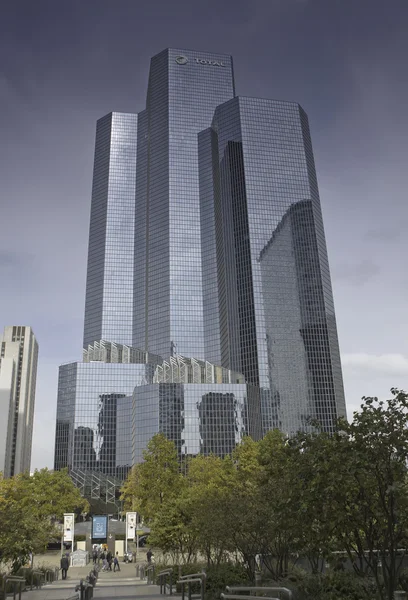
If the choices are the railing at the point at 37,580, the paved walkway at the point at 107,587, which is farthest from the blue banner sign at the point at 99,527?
the railing at the point at 37,580

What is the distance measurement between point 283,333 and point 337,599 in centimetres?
14907

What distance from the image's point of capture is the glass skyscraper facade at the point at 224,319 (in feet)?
447

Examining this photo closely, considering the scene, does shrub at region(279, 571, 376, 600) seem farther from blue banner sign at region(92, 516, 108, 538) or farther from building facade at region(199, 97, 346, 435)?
building facade at region(199, 97, 346, 435)

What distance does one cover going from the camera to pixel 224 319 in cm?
17862

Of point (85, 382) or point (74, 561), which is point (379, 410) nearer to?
point (74, 561)

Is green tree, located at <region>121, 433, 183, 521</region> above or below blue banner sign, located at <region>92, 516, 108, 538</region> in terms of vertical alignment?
above

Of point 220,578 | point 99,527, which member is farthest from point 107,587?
point 99,527

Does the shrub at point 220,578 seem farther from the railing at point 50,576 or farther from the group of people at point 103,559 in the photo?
the group of people at point 103,559

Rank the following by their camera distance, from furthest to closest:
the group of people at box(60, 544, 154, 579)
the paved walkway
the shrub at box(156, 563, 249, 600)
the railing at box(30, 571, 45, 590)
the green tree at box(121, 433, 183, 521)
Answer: the green tree at box(121, 433, 183, 521)
the group of people at box(60, 544, 154, 579)
the railing at box(30, 571, 45, 590)
the paved walkway
the shrub at box(156, 563, 249, 600)

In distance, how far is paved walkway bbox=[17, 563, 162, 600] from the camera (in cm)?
2472

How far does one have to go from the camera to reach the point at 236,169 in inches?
7082

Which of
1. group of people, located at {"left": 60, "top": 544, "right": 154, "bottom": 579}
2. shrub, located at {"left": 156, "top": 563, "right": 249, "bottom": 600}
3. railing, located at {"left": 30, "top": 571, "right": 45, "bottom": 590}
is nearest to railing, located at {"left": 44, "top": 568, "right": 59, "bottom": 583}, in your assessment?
group of people, located at {"left": 60, "top": 544, "right": 154, "bottom": 579}

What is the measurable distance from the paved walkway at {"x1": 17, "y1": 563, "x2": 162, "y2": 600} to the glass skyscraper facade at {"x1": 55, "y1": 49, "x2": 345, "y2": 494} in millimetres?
82628

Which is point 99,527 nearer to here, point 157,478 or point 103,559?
point 103,559
